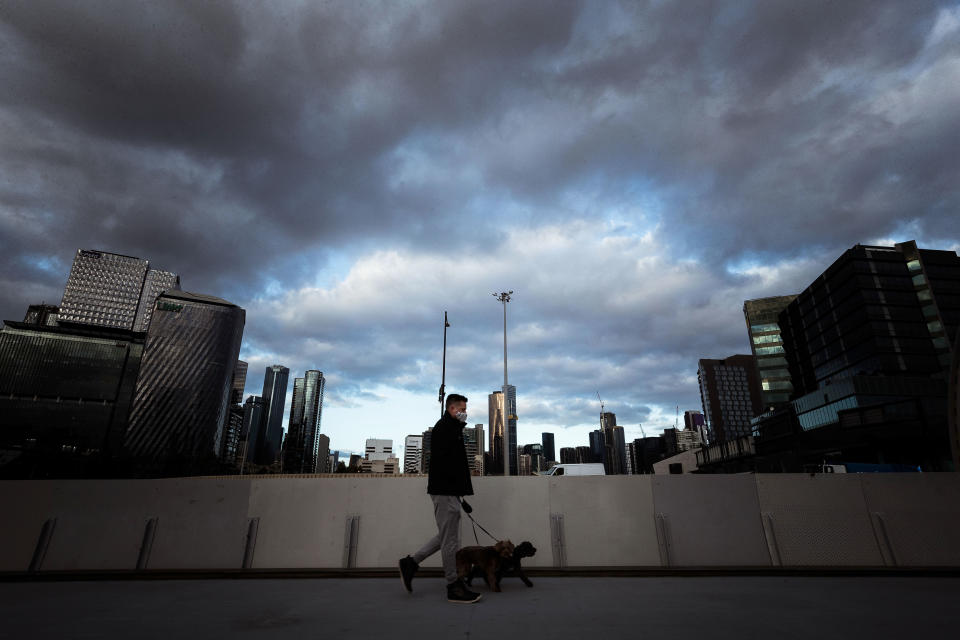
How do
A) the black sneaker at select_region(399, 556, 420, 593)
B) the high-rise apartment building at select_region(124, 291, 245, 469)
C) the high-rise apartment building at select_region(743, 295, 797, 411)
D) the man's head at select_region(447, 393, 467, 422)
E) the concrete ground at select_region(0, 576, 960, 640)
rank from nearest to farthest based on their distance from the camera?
1. the concrete ground at select_region(0, 576, 960, 640)
2. the black sneaker at select_region(399, 556, 420, 593)
3. the man's head at select_region(447, 393, 467, 422)
4. the high-rise apartment building at select_region(124, 291, 245, 469)
5. the high-rise apartment building at select_region(743, 295, 797, 411)

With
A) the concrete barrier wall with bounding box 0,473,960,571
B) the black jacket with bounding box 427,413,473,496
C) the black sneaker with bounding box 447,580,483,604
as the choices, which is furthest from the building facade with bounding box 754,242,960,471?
the black sneaker with bounding box 447,580,483,604

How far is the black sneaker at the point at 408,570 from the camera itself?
15.0ft

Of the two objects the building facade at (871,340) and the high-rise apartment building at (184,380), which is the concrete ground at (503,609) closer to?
the building facade at (871,340)

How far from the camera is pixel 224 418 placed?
428 ft

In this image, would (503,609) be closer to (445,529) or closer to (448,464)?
(445,529)

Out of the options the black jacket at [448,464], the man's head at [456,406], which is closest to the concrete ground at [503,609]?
the black jacket at [448,464]

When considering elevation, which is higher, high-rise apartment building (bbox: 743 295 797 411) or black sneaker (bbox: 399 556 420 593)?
high-rise apartment building (bbox: 743 295 797 411)

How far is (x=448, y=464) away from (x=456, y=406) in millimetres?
778

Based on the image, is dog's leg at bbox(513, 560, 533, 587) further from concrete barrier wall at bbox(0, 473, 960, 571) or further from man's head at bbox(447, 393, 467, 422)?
man's head at bbox(447, 393, 467, 422)

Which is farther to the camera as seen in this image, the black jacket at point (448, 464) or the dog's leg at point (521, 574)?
the dog's leg at point (521, 574)

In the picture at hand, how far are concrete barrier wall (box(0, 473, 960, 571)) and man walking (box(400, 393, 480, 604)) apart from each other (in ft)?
5.06

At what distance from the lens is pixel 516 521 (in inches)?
246

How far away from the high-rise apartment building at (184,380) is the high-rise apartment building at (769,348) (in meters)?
152

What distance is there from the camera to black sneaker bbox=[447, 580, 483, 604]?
4.16 m
